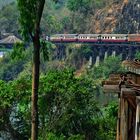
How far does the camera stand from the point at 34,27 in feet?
35.6

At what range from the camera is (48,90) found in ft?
78.2

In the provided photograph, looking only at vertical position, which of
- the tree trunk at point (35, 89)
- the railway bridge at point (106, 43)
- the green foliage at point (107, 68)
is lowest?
the green foliage at point (107, 68)

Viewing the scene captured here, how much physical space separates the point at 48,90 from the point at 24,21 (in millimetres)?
13072

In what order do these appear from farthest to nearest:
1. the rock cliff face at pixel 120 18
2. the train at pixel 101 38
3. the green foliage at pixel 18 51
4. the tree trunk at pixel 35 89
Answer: the rock cliff face at pixel 120 18, the train at pixel 101 38, the green foliage at pixel 18 51, the tree trunk at pixel 35 89

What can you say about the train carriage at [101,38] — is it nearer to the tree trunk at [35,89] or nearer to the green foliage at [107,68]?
the green foliage at [107,68]

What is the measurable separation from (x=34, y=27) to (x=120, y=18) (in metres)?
111

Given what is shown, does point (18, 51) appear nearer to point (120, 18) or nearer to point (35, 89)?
point (35, 89)

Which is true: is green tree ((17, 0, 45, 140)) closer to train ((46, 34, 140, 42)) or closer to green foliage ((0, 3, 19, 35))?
train ((46, 34, 140, 42))

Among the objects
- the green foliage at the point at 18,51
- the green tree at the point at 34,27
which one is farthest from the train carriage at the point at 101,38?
the green tree at the point at 34,27

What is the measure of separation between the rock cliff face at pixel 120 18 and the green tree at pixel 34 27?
10810cm

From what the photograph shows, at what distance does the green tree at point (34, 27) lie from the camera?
10.8 metres

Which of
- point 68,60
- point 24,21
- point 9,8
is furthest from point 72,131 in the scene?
point 9,8

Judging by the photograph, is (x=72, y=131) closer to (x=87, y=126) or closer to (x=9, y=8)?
(x=87, y=126)

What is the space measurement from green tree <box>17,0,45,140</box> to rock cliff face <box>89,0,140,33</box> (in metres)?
108
